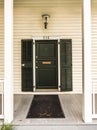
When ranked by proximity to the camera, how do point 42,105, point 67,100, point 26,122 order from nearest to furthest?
point 26,122 < point 42,105 < point 67,100

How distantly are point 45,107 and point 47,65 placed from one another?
2433mm

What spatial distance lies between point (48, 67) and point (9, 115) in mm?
3655

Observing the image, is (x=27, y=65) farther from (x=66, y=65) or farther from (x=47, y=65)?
(x=66, y=65)

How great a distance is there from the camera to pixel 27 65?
25.5 ft

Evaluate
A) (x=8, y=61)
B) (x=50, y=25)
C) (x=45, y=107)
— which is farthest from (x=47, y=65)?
(x=8, y=61)

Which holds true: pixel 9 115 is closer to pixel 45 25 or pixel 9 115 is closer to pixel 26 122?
pixel 26 122

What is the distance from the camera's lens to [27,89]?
7.77 meters

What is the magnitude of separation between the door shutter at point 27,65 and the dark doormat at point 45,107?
2.19ft

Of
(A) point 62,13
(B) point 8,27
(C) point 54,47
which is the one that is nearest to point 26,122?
(B) point 8,27

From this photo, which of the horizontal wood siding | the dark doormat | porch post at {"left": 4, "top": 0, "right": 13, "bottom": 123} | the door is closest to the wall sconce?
the horizontal wood siding

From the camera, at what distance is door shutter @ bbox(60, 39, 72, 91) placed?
306 inches

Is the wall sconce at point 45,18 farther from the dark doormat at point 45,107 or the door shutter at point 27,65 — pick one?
the dark doormat at point 45,107

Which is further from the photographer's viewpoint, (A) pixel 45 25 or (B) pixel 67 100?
(A) pixel 45 25

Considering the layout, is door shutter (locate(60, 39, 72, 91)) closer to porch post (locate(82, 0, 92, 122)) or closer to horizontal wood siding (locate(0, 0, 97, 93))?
horizontal wood siding (locate(0, 0, 97, 93))
